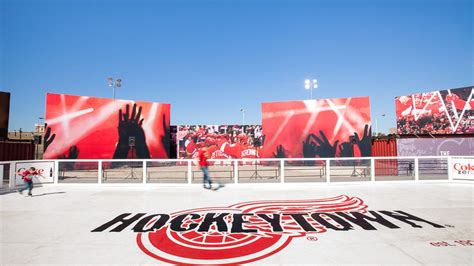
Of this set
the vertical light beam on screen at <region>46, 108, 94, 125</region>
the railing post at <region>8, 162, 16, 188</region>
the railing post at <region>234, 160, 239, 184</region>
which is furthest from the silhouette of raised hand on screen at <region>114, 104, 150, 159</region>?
the railing post at <region>234, 160, 239, 184</region>

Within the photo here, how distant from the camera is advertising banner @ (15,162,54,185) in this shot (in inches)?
444

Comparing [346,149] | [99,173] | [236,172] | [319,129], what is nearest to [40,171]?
[99,173]

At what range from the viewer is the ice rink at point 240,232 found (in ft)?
13.4

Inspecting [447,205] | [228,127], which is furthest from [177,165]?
[228,127]

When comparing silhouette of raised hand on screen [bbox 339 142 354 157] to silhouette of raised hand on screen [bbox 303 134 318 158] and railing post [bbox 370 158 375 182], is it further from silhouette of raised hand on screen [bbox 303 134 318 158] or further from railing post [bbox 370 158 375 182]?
railing post [bbox 370 158 375 182]

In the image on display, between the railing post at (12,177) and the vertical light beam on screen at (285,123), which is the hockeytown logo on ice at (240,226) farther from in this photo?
the vertical light beam on screen at (285,123)

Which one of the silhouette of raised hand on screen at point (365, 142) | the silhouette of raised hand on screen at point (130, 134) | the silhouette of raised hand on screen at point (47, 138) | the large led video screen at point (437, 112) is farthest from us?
the silhouette of raised hand on screen at point (130, 134)

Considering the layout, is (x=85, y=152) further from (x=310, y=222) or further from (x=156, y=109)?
(x=310, y=222)

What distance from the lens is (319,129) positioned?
93.6 ft

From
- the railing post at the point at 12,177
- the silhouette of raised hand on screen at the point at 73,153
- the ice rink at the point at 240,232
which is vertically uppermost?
the silhouette of raised hand on screen at the point at 73,153

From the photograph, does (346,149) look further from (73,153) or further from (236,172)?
(73,153)

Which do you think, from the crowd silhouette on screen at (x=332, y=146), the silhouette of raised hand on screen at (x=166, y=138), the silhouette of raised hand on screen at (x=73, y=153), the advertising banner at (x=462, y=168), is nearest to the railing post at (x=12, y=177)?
the silhouette of raised hand on screen at (x=73, y=153)

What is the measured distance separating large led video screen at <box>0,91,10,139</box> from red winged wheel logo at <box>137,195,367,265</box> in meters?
24.5

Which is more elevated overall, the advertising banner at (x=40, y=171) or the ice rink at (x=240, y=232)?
the advertising banner at (x=40, y=171)
